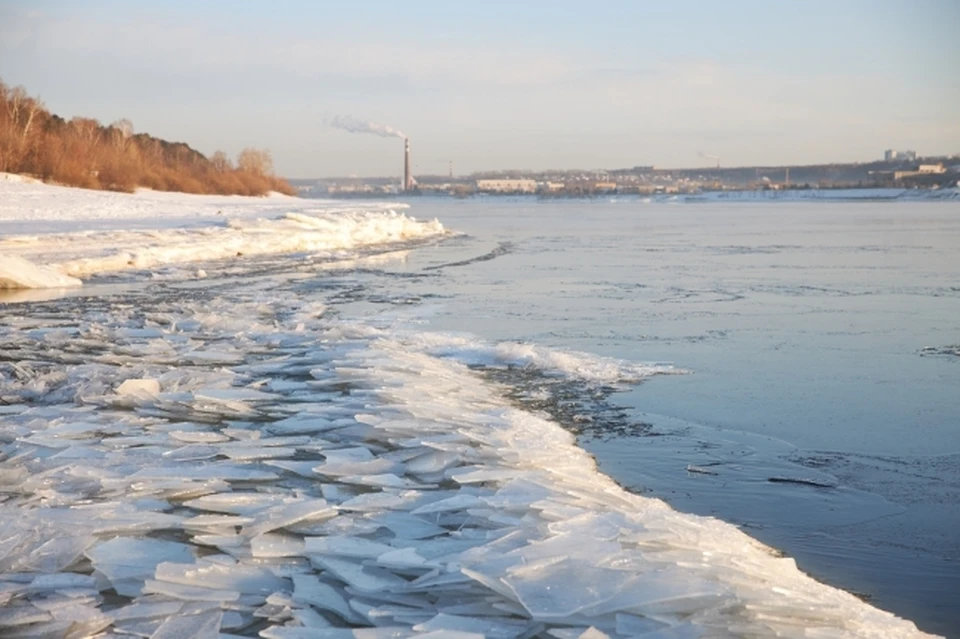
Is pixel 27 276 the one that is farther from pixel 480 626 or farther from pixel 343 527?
pixel 480 626

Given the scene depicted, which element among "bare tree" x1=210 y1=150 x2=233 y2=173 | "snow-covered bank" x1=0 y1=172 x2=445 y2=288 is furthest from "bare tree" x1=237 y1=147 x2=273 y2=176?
"snow-covered bank" x1=0 y1=172 x2=445 y2=288

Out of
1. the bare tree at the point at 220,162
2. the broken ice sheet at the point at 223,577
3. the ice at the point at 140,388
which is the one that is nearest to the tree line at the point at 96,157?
the bare tree at the point at 220,162

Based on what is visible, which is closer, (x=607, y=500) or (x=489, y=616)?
(x=489, y=616)

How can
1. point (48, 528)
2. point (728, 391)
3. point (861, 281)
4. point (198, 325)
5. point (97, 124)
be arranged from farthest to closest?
point (97, 124)
point (861, 281)
point (198, 325)
point (728, 391)
point (48, 528)

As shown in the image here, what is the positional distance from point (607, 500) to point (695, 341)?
3.86m

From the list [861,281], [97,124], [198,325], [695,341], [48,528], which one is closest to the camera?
[48,528]

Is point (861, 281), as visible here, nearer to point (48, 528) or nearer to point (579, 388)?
point (579, 388)

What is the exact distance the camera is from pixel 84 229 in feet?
54.4

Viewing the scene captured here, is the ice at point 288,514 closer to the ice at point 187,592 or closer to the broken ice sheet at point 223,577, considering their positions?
the broken ice sheet at point 223,577

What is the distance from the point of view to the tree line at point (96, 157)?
28.6m

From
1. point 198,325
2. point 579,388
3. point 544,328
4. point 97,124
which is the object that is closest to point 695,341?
point 544,328

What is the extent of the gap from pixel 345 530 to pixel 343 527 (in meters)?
0.02

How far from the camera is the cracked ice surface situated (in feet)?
7.64

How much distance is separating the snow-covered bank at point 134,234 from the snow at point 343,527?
23.1 ft
